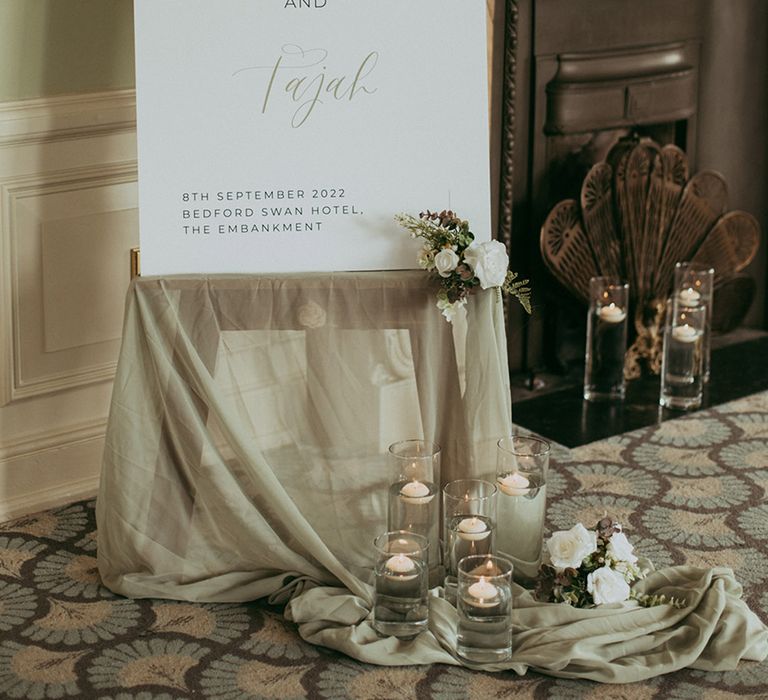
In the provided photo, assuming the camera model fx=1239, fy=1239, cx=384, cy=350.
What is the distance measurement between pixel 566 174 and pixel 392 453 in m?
1.62

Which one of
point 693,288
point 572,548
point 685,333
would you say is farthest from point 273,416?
point 693,288

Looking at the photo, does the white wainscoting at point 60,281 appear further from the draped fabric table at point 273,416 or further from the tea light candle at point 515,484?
the tea light candle at point 515,484

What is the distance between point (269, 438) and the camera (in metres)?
2.68

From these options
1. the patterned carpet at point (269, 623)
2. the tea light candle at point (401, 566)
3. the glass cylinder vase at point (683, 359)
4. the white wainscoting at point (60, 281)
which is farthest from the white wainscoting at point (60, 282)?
the glass cylinder vase at point (683, 359)

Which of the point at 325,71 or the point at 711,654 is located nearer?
the point at 711,654

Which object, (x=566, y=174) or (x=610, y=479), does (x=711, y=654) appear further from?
(x=566, y=174)

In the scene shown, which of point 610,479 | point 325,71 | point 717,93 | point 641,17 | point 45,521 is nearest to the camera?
point 325,71

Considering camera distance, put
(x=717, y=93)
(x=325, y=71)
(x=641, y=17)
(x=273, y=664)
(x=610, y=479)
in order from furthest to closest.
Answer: (x=717, y=93) < (x=641, y=17) < (x=610, y=479) < (x=325, y=71) < (x=273, y=664)

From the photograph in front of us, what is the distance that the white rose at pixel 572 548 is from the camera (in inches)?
100

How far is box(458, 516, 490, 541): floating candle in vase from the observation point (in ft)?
8.21

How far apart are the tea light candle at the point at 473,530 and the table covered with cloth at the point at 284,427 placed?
17 cm

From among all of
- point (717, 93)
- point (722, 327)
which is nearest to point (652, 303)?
point (722, 327)

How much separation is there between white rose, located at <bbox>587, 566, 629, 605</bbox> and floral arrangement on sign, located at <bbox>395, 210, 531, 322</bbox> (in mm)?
560

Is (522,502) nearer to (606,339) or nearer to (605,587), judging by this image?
(605,587)
